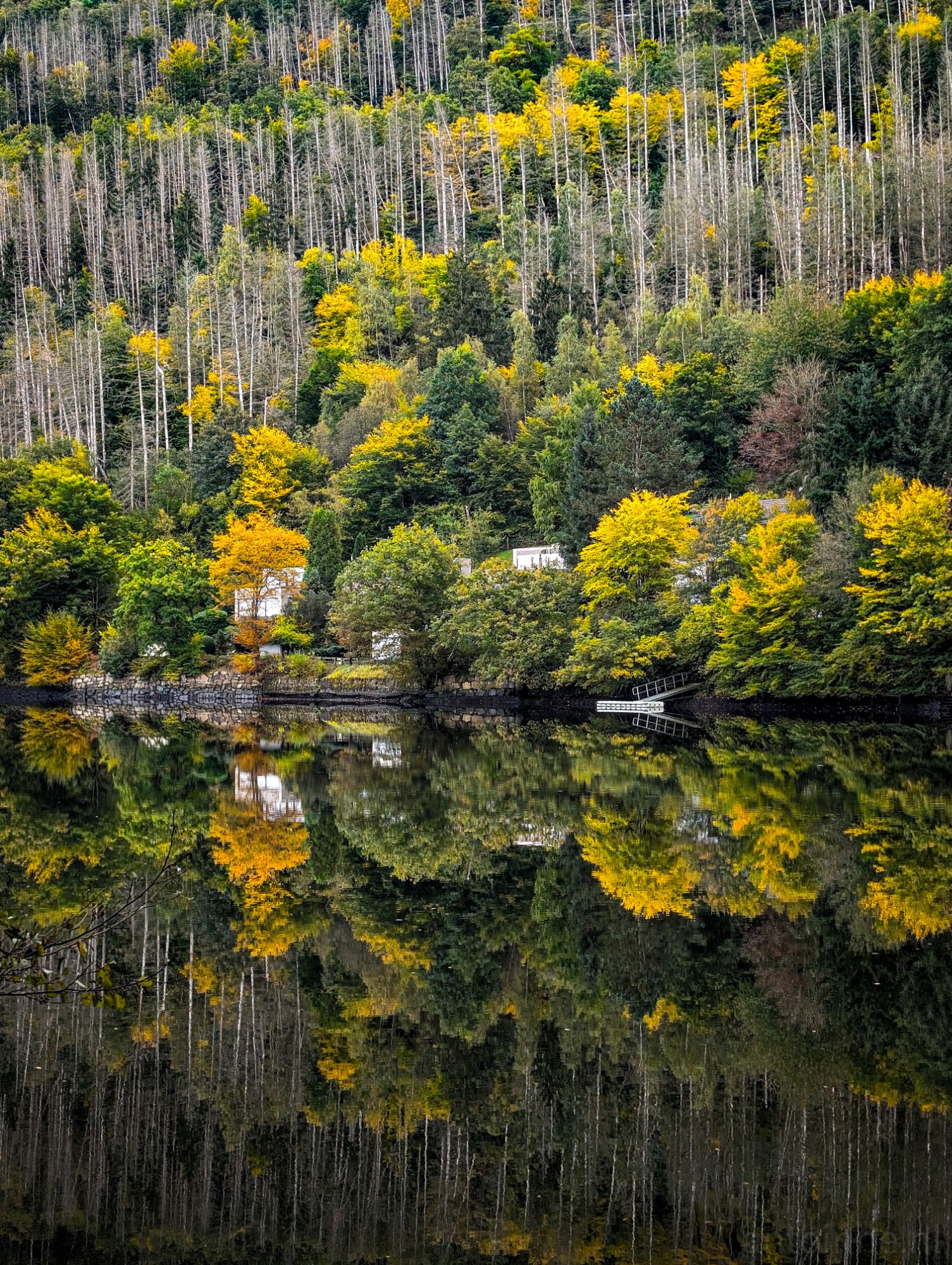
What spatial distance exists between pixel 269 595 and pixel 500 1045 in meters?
45.9

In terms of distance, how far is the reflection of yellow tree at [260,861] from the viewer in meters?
11.5

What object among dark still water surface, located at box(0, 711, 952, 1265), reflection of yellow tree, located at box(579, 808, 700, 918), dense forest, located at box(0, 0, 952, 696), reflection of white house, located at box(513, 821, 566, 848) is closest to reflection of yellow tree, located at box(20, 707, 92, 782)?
dark still water surface, located at box(0, 711, 952, 1265)

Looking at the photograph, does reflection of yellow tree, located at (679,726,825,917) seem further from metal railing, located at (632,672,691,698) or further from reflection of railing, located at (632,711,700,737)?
metal railing, located at (632,672,691,698)

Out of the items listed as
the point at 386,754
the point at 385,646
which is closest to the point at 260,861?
the point at 386,754

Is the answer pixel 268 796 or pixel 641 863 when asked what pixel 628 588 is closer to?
pixel 268 796

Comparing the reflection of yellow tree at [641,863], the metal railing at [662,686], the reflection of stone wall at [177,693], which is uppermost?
the reflection of yellow tree at [641,863]

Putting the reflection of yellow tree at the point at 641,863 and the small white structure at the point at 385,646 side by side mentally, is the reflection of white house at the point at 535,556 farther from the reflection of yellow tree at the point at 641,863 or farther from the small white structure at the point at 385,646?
the reflection of yellow tree at the point at 641,863

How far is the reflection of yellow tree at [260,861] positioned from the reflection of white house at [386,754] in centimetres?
532

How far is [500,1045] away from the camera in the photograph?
8.56m

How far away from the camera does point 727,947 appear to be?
10.5 meters

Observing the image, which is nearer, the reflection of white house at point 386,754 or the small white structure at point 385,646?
the reflection of white house at point 386,754

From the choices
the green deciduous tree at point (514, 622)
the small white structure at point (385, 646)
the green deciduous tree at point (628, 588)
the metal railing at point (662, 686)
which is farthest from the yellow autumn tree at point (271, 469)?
the metal railing at point (662, 686)

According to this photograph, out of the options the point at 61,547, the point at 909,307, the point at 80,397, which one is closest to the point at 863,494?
the point at 909,307

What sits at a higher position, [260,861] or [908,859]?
[908,859]
